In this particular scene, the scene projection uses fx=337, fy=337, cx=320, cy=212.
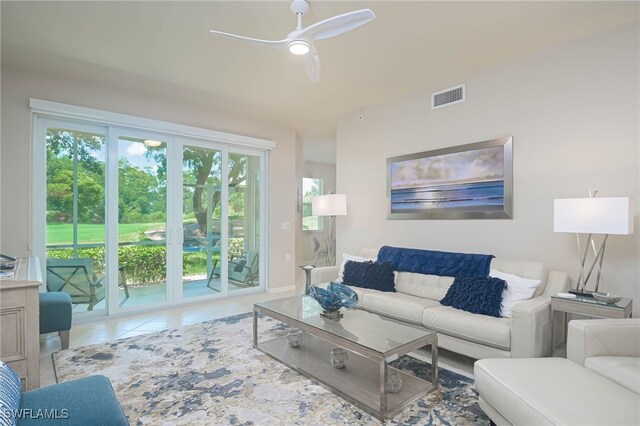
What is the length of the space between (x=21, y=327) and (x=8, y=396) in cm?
98

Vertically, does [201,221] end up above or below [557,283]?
above

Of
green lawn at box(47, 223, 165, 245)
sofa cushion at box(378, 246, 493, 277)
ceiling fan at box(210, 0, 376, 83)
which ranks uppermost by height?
ceiling fan at box(210, 0, 376, 83)

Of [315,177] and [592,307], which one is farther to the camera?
[315,177]

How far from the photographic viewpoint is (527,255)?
3223 millimetres

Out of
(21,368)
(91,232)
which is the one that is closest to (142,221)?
(91,232)

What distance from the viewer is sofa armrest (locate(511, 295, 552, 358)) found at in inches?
90.5

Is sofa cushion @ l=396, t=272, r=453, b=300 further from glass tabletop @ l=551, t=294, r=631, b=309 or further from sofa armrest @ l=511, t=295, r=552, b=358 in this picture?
glass tabletop @ l=551, t=294, r=631, b=309

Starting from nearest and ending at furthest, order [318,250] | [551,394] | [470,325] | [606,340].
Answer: [551,394]
[606,340]
[470,325]
[318,250]

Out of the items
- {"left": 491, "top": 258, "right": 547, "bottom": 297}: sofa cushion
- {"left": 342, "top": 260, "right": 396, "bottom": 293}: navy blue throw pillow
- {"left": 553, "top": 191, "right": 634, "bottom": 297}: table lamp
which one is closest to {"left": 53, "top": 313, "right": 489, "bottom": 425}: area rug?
{"left": 342, "top": 260, "right": 396, "bottom": 293}: navy blue throw pillow

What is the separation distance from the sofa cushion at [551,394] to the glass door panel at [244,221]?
401cm

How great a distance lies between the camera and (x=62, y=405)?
1.36 metres

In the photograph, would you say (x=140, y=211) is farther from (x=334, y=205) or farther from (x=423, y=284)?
(x=423, y=284)

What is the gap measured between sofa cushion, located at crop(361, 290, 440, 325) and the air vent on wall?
2.20 m

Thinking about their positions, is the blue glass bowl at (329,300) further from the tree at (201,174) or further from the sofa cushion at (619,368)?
the tree at (201,174)
